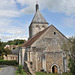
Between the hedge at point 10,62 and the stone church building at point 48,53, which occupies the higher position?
the stone church building at point 48,53

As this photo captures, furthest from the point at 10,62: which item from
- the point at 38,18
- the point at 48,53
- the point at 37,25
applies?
the point at 48,53

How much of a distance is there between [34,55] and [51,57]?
134 inches

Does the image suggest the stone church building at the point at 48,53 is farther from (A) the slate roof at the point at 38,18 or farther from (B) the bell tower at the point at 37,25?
(A) the slate roof at the point at 38,18

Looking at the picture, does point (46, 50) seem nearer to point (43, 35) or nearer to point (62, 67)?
point (43, 35)

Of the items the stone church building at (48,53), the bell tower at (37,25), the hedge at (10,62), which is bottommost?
the hedge at (10,62)

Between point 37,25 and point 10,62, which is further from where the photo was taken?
point 10,62

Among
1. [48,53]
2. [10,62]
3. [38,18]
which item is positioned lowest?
[10,62]

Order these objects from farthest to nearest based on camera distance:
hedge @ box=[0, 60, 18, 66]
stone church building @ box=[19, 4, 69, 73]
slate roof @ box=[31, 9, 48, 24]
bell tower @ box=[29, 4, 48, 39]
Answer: hedge @ box=[0, 60, 18, 66], slate roof @ box=[31, 9, 48, 24], bell tower @ box=[29, 4, 48, 39], stone church building @ box=[19, 4, 69, 73]

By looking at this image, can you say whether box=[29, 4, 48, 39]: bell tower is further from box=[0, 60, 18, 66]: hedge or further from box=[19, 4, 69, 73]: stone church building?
box=[0, 60, 18, 66]: hedge

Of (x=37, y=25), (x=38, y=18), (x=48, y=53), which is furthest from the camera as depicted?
(x=38, y=18)

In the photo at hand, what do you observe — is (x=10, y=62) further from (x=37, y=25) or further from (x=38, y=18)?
(x=38, y=18)

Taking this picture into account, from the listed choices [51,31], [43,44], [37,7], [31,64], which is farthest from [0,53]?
[37,7]

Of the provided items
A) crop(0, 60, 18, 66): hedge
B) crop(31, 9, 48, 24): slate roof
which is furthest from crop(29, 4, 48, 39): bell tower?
crop(0, 60, 18, 66): hedge

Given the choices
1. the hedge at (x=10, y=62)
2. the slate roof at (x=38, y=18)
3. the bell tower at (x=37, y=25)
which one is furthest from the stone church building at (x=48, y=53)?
the hedge at (x=10, y=62)
